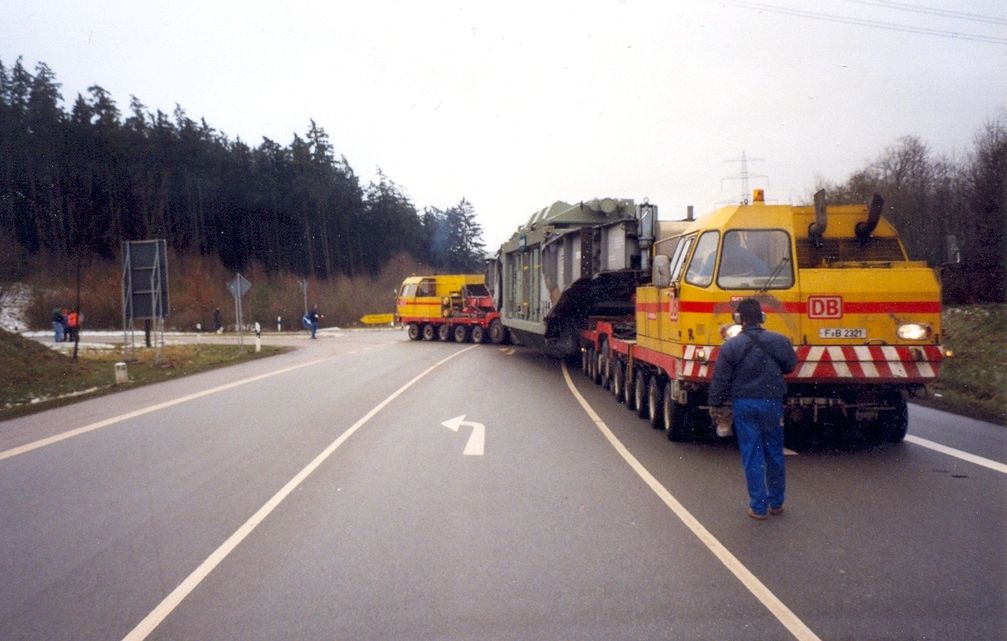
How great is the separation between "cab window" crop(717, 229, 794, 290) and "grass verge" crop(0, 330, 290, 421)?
12802mm

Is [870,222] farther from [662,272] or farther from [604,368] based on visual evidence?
[604,368]

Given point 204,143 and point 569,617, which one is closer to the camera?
point 569,617

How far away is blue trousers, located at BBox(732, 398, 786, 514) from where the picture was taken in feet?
24.2


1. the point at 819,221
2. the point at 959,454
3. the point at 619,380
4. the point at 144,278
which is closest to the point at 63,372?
the point at 144,278

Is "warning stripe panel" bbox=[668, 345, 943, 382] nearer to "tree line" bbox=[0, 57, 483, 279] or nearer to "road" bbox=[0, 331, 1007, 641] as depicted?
"road" bbox=[0, 331, 1007, 641]

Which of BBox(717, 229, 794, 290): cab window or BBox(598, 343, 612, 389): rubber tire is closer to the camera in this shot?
BBox(717, 229, 794, 290): cab window

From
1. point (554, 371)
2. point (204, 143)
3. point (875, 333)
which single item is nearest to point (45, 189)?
point (204, 143)

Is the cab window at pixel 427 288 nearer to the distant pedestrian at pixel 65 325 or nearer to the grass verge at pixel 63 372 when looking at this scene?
the grass verge at pixel 63 372

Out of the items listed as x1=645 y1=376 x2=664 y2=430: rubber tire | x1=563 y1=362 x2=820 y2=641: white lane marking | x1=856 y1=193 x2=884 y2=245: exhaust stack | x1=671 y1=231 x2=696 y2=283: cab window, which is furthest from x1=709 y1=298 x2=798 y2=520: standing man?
x1=645 y1=376 x2=664 y2=430: rubber tire

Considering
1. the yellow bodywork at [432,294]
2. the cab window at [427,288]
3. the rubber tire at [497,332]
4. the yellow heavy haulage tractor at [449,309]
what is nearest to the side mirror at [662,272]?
the rubber tire at [497,332]

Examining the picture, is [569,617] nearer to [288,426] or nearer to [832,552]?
[832,552]

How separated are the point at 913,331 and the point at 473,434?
18.6ft

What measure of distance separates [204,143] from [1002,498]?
73885 millimetres

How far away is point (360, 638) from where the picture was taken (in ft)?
15.8
